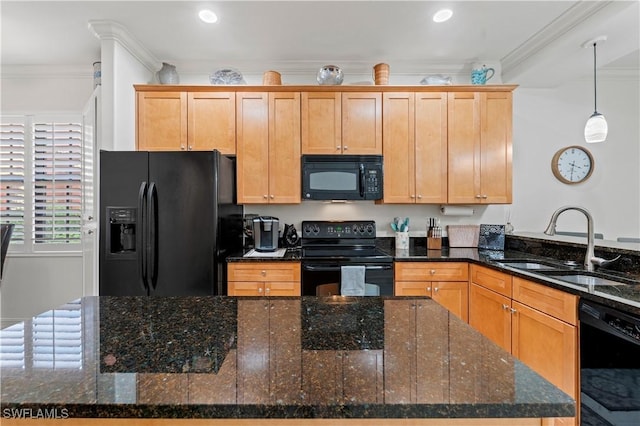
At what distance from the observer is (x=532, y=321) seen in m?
1.88

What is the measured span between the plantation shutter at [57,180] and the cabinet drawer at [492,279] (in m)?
3.77

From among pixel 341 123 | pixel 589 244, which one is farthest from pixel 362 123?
pixel 589 244

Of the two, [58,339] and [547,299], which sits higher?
[58,339]

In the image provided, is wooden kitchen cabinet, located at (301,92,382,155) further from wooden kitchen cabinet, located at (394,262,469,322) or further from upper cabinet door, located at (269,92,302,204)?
wooden kitchen cabinet, located at (394,262,469,322)

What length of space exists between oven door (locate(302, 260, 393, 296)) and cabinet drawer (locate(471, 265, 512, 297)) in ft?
2.19

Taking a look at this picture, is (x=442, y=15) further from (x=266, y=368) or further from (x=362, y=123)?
(x=266, y=368)

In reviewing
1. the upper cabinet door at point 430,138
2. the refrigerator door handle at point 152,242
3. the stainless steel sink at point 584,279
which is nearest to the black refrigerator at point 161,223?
the refrigerator door handle at point 152,242

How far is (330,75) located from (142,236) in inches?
82.2

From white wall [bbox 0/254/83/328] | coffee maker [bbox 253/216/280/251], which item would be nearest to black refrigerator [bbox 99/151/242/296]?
coffee maker [bbox 253/216/280/251]

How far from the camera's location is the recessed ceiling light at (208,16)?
232 centimetres

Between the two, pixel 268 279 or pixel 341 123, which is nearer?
pixel 268 279

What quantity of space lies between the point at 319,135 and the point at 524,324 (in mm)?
2097

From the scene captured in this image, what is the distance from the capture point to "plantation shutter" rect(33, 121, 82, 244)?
320 centimetres

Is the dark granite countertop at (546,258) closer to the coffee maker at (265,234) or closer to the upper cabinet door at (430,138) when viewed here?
the coffee maker at (265,234)
